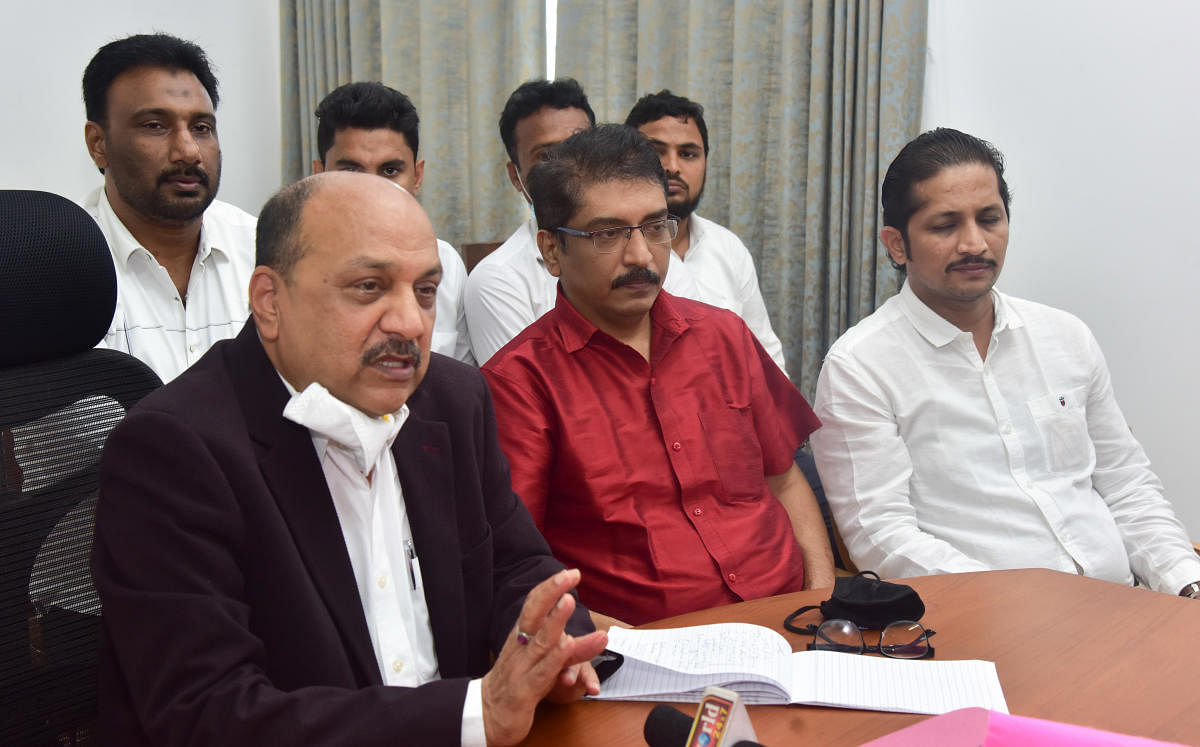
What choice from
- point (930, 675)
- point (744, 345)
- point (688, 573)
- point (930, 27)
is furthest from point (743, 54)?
point (930, 675)

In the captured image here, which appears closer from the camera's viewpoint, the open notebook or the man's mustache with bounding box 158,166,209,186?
the open notebook

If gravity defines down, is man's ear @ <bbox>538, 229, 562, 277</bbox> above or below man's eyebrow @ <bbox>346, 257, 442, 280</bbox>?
below

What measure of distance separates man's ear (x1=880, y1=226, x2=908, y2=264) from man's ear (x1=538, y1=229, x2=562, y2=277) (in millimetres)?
831

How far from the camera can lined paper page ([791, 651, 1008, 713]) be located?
47.3 inches

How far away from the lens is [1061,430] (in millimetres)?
2230

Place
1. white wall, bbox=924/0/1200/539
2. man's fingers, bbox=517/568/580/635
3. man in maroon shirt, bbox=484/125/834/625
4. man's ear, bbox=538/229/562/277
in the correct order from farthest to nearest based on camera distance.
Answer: white wall, bbox=924/0/1200/539 < man's ear, bbox=538/229/562/277 < man in maroon shirt, bbox=484/125/834/625 < man's fingers, bbox=517/568/580/635

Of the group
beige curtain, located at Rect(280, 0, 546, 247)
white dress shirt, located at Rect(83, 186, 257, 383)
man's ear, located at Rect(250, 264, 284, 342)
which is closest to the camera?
man's ear, located at Rect(250, 264, 284, 342)

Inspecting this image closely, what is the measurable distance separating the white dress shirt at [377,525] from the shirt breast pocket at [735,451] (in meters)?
0.78

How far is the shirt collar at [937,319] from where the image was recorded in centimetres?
225

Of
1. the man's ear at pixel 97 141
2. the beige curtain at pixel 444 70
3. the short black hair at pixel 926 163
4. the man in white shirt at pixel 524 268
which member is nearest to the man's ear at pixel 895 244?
the short black hair at pixel 926 163

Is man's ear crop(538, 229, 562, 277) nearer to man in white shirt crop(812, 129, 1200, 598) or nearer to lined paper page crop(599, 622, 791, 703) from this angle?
man in white shirt crop(812, 129, 1200, 598)

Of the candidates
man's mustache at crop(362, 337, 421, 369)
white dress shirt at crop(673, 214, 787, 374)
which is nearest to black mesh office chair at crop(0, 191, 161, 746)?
man's mustache at crop(362, 337, 421, 369)

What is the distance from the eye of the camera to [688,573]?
190 cm

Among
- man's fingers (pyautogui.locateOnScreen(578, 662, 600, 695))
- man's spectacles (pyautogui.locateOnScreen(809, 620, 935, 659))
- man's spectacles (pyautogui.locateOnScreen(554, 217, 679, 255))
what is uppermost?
man's spectacles (pyautogui.locateOnScreen(554, 217, 679, 255))
